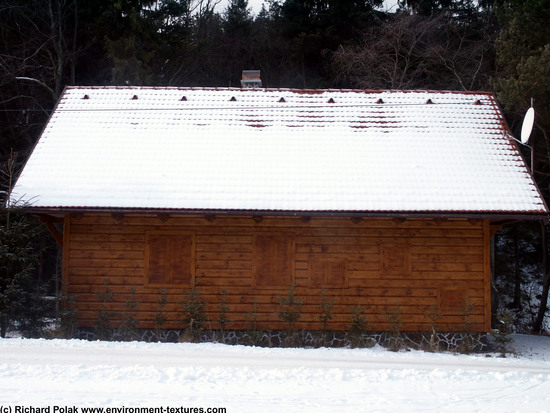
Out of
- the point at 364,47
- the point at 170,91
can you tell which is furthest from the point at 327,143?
the point at 364,47

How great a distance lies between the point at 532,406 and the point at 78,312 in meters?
9.26

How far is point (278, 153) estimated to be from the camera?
1434 centimetres

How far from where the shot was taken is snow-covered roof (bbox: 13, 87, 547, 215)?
12.7 meters

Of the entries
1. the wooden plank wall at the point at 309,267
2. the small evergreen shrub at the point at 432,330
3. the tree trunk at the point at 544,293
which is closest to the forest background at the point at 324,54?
the tree trunk at the point at 544,293

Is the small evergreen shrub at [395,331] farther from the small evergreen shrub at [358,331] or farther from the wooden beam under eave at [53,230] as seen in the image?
the wooden beam under eave at [53,230]

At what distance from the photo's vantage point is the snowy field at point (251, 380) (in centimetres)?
686

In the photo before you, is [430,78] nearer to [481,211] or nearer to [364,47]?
[364,47]

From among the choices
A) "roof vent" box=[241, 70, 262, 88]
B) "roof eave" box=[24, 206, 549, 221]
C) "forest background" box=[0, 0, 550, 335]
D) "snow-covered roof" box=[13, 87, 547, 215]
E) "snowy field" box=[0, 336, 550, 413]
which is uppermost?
"forest background" box=[0, 0, 550, 335]

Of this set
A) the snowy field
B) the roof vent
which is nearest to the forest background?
the roof vent

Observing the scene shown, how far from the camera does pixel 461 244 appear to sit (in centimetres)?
1301

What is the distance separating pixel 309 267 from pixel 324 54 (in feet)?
54.5

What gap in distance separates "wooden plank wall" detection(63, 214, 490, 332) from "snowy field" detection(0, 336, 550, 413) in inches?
76.2

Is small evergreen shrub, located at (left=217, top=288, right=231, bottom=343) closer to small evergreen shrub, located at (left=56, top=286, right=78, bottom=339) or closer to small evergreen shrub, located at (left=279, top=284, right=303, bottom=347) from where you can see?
small evergreen shrub, located at (left=279, top=284, right=303, bottom=347)

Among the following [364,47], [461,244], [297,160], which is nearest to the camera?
[461,244]
